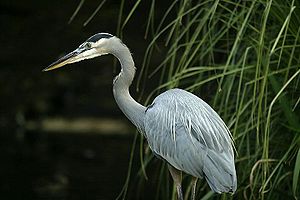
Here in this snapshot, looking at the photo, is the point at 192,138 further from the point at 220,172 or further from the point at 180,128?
the point at 220,172

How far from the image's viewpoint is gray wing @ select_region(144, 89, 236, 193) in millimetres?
3191

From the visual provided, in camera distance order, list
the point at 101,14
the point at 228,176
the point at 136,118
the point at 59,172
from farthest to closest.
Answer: the point at 101,14, the point at 59,172, the point at 136,118, the point at 228,176

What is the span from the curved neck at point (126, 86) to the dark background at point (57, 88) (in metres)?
3.16

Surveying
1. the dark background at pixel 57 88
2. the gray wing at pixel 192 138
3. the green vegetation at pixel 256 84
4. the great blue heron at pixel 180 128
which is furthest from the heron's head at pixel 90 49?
the dark background at pixel 57 88

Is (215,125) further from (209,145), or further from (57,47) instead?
(57,47)

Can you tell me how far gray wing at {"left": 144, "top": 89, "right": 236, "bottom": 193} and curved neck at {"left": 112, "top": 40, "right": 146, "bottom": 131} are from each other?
7cm

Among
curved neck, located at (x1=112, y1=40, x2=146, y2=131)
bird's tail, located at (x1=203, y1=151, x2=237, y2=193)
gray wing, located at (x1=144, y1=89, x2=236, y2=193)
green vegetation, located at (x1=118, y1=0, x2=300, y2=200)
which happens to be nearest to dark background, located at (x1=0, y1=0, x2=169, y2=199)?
green vegetation, located at (x1=118, y1=0, x2=300, y2=200)

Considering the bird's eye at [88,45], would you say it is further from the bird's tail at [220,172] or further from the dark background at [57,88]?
the dark background at [57,88]

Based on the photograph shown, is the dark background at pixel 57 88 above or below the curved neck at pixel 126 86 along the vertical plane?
below

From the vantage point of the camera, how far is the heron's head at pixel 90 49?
338 centimetres

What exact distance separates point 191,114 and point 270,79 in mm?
432

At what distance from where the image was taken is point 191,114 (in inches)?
130

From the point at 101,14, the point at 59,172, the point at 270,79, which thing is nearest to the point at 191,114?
the point at 270,79

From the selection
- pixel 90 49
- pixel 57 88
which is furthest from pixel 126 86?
pixel 57 88
